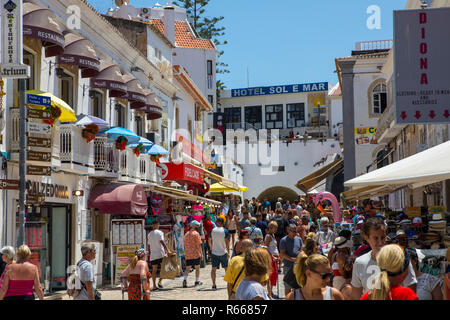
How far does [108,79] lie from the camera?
61.0ft

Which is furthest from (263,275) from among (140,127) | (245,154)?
(245,154)

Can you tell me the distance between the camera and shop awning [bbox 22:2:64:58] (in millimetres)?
13406

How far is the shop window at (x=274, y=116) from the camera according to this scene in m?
61.8

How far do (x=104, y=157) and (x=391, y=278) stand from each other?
552 inches

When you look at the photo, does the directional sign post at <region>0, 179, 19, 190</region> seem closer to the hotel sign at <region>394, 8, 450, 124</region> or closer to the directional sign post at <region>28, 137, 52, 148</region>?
the directional sign post at <region>28, 137, 52, 148</region>

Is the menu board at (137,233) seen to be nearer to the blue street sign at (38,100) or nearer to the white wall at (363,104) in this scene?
the blue street sign at (38,100)

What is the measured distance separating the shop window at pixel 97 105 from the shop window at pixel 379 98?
20.3 meters

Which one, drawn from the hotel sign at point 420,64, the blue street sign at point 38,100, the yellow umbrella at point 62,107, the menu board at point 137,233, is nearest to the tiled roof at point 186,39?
the menu board at point 137,233

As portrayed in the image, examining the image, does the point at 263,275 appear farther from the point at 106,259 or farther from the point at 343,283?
the point at 106,259

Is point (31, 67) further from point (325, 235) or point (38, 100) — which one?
point (325, 235)

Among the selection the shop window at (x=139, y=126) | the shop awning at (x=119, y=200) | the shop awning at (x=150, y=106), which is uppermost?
the shop awning at (x=150, y=106)

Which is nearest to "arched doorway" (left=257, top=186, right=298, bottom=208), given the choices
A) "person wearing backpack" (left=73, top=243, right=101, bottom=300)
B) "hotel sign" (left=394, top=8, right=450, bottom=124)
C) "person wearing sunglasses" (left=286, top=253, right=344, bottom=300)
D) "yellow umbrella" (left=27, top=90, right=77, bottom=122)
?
"yellow umbrella" (left=27, top=90, right=77, bottom=122)

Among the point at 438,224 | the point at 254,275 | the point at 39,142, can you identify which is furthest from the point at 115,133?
the point at 254,275

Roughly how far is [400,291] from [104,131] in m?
14.8
